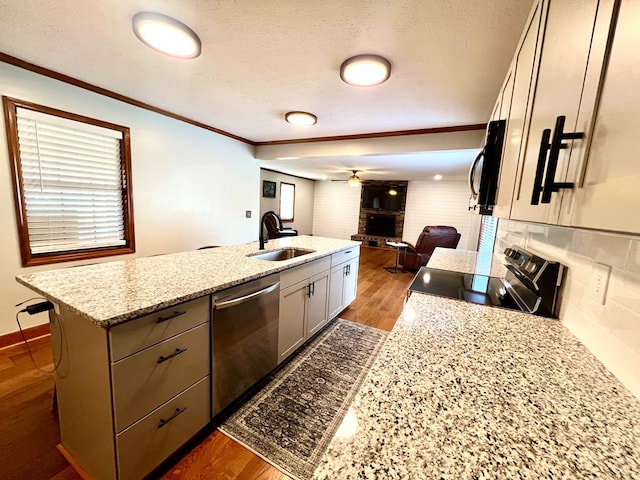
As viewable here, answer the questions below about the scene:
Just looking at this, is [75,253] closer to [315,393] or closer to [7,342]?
[7,342]

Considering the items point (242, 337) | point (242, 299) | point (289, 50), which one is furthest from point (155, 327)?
point (289, 50)

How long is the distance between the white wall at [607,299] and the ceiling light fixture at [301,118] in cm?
253

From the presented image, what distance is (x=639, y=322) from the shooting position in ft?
2.08

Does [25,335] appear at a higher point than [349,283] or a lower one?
lower

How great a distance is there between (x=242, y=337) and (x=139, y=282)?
640 millimetres

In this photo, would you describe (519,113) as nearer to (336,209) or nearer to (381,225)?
(381,225)

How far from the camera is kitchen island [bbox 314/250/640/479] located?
0.44m

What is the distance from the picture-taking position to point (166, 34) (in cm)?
158

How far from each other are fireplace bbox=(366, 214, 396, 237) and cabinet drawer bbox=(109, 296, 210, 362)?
24.8 ft

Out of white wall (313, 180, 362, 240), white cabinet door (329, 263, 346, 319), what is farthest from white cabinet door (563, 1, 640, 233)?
white wall (313, 180, 362, 240)

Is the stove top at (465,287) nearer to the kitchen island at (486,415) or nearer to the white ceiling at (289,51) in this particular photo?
the kitchen island at (486,415)

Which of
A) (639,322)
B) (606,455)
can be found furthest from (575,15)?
(606,455)

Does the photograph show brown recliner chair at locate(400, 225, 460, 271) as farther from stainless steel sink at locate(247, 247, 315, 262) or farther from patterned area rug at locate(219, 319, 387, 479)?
stainless steel sink at locate(247, 247, 315, 262)

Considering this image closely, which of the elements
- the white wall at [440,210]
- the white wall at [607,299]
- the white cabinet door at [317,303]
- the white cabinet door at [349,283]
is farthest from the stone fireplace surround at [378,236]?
the white wall at [607,299]
